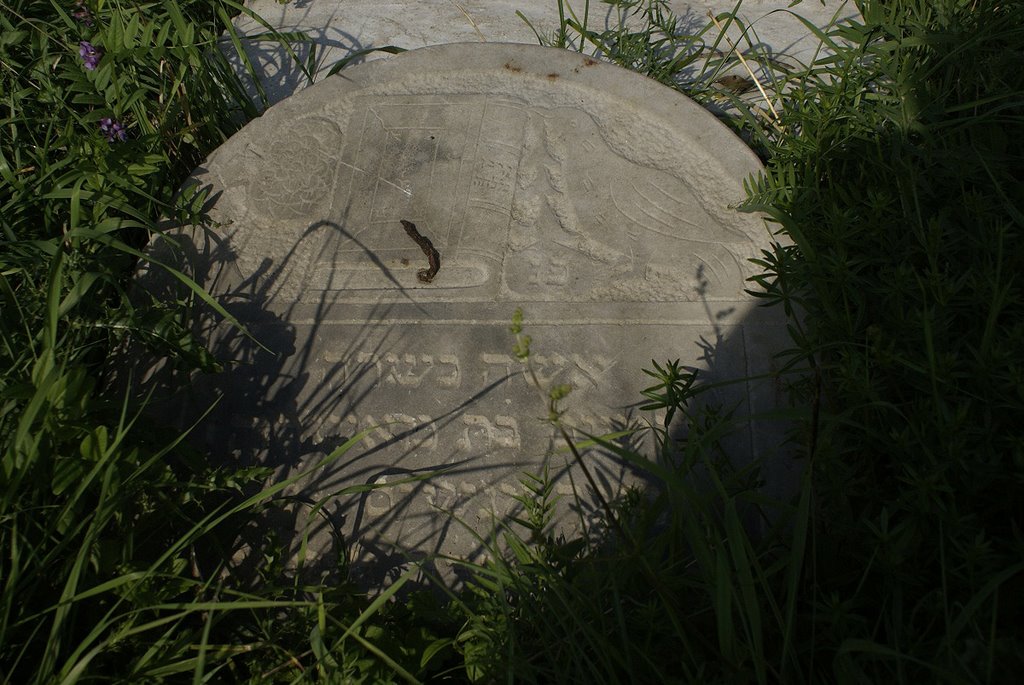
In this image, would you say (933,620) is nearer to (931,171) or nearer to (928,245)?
(928,245)

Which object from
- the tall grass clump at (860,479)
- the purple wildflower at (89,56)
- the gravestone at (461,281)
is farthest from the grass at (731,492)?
the purple wildflower at (89,56)

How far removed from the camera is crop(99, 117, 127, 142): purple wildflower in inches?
97.3

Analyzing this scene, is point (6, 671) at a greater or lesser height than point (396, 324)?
lesser

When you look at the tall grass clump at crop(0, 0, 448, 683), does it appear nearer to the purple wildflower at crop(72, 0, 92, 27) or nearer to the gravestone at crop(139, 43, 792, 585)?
the purple wildflower at crop(72, 0, 92, 27)

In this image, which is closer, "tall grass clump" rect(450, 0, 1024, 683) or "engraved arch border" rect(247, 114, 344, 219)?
"tall grass clump" rect(450, 0, 1024, 683)

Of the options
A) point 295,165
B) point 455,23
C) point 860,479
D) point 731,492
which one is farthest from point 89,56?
point 860,479

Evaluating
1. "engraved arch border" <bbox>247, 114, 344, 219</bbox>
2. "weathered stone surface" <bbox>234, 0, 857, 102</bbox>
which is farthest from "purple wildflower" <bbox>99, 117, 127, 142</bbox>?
"weathered stone surface" <bbox>234, 0, 857, 102</bbox>

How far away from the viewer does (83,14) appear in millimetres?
2875

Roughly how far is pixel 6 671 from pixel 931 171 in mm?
2292

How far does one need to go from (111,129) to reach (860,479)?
2232 mm

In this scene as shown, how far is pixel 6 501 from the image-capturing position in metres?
1.59

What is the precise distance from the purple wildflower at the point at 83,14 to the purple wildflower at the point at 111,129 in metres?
0.57

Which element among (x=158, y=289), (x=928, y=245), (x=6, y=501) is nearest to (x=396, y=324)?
(x=158, y=289)

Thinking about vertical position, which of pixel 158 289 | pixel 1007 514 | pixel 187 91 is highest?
pixel 187 91
